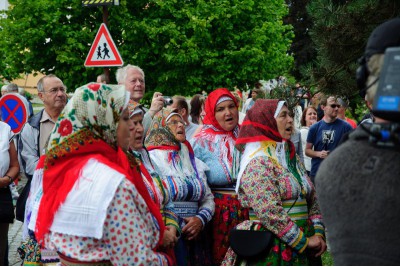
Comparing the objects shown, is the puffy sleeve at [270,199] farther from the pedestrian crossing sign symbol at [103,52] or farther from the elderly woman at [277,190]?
the pedestrian crossing sign symbol at [103,52]

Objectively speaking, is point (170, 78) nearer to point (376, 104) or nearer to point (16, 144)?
point (16, 144)

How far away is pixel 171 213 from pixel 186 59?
44.6ft

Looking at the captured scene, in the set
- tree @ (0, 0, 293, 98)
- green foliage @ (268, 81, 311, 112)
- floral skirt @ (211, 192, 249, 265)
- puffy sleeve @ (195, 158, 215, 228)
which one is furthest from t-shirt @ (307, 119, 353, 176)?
tree @ (0, 0, 293, 98)

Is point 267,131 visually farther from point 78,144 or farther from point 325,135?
point 325,135

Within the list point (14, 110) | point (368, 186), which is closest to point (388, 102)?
point (368, 186)

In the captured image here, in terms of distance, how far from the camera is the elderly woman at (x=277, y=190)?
5164mm

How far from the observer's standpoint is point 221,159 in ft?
21.2

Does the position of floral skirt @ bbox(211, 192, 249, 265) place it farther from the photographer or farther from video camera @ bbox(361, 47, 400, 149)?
video camera @ bbox(361, 47, 400, 149)

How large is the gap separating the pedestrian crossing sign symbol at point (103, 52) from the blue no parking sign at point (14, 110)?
181 centimetres

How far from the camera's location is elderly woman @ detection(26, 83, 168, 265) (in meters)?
3.45

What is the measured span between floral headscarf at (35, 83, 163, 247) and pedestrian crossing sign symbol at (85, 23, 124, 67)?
8.69 metres

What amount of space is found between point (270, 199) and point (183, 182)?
875 millimetres

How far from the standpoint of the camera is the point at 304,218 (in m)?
5.41

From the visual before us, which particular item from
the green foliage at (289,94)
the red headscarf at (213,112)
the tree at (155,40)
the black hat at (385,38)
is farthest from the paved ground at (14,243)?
the tree at (155,40)
